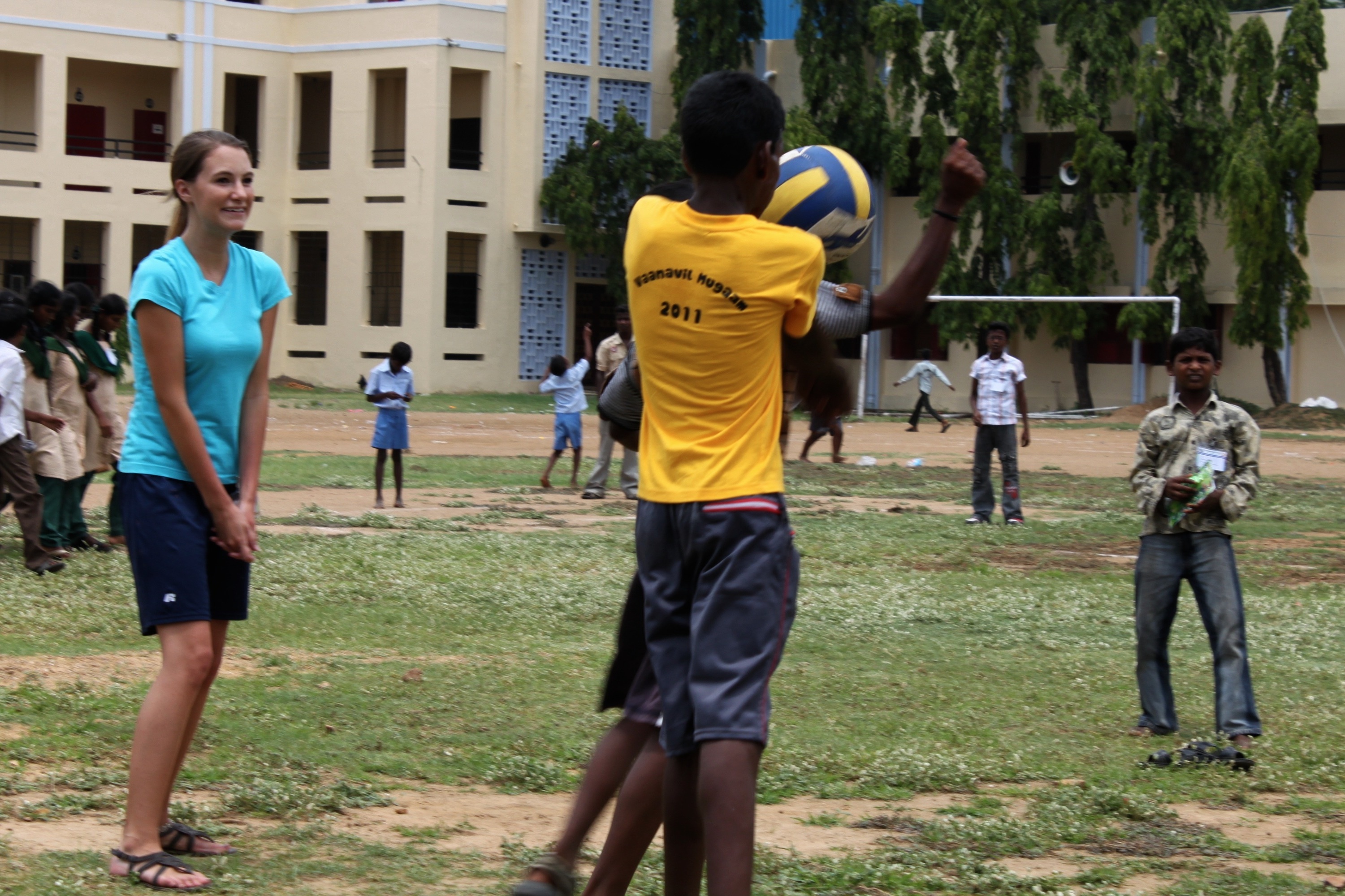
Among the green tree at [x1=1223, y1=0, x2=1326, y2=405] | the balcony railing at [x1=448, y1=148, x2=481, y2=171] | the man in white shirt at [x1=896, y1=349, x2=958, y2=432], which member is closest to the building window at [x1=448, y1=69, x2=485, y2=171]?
the balcony railing at [x1=448, y1=148, x2=481, y2=171]

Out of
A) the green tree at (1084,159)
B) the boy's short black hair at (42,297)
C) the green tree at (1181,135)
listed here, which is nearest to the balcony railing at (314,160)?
the green tree at (1084,159)

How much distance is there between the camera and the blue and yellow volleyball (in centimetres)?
409

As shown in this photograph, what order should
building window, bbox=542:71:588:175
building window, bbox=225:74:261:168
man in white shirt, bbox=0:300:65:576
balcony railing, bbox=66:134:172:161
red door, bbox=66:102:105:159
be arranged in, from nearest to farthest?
man in white shirt, bbox=0:300:65:576
red door, bbox=66:102:105:159
balcony railing, bbox=66:134:172:161
building window, bbox=542:71:588:175
building window, bbox=225:74:261:168

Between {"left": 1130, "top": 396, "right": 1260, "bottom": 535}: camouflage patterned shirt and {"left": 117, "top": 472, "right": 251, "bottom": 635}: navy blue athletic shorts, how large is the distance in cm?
378

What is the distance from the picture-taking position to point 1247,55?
34281 millimetres

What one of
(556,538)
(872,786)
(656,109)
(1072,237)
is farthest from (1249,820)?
(656,109)

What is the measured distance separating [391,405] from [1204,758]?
416 inches

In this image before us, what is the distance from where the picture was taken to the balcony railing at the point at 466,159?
4094 centimetres

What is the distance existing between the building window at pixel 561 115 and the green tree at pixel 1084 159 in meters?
11.7

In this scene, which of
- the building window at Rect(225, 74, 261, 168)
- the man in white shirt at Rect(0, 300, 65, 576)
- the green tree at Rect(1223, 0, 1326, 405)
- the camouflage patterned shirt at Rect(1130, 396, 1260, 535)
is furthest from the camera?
the building window at Rect(225, 74, 261, 168)

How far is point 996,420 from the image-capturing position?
14531 millimetres

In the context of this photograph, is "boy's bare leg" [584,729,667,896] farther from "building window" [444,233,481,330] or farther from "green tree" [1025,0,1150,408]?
"building window" [444,233,481,330]

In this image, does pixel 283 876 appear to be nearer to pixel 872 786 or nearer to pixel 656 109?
pixel 872 786

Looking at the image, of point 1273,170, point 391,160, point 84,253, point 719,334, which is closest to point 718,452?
point 719,334
